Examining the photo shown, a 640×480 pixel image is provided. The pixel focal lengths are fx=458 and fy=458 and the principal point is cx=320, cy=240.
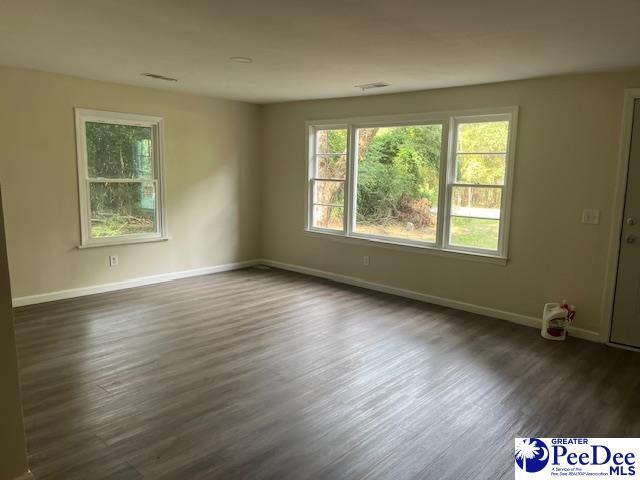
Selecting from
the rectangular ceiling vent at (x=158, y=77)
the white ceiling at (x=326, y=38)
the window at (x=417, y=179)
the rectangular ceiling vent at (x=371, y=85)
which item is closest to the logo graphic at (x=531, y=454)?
the white ceiling at (x=326, y=38)

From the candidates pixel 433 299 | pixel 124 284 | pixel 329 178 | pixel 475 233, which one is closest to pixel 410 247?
pixel 433 299

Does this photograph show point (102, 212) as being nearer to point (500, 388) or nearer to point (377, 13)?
point (377, 13)

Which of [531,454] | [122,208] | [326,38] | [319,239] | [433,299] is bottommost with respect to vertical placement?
[531,454]

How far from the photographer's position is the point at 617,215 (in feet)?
13.1

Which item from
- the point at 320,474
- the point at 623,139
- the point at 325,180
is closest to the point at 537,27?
the point at 623,139

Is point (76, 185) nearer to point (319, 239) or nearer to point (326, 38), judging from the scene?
point (319, 239)

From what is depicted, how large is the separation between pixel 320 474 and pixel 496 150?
3.74 meters

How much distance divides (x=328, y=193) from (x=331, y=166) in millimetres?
374

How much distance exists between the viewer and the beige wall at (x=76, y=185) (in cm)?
468

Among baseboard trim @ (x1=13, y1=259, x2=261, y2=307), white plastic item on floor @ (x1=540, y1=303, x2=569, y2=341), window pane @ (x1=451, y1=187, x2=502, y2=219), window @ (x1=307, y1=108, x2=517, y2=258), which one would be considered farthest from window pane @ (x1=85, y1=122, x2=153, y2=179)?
white plastic item on floor @ (x1=540, y1=303, x2=569, y2=341)

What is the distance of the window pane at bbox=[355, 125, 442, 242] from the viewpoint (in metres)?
5.32

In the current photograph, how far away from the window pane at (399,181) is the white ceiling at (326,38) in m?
0.85

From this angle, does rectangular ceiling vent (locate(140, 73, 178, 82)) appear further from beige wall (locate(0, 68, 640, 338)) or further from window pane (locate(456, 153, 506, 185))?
window pane (locate(456, 153, 506, 185))

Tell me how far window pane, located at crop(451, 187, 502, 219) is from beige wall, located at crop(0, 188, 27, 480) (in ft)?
14.0
